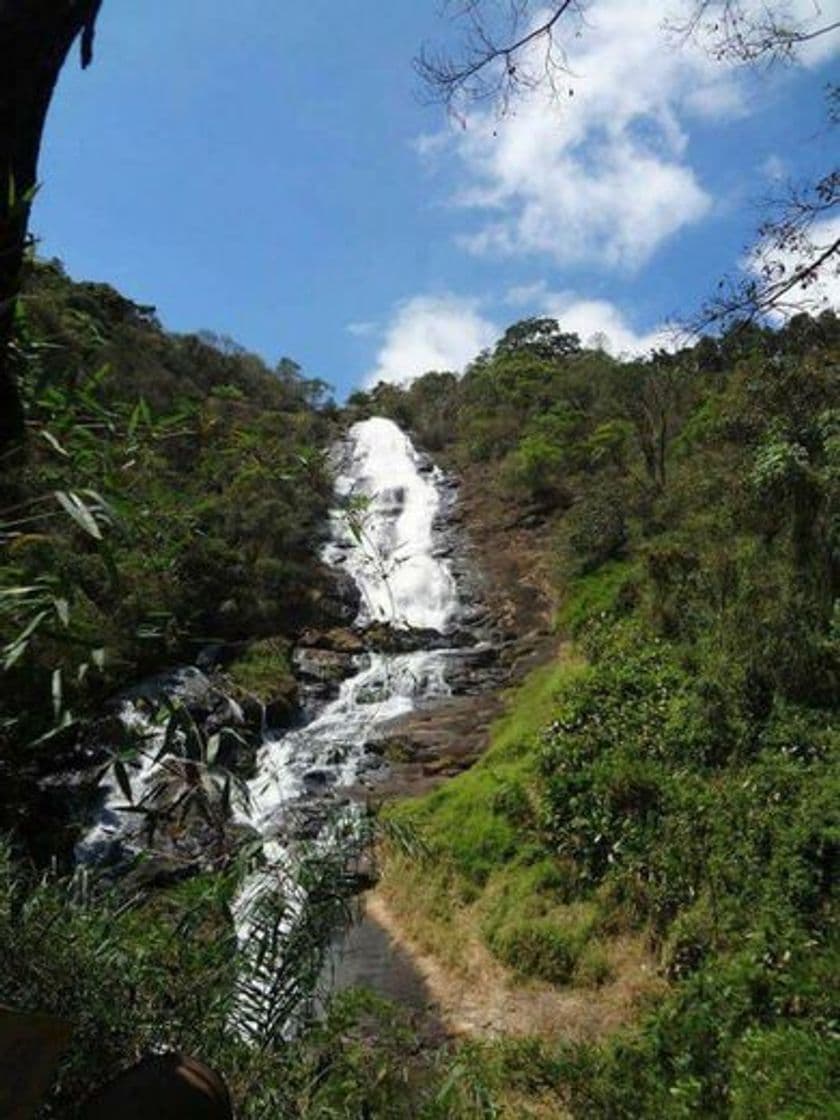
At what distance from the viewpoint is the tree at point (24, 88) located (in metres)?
2.05

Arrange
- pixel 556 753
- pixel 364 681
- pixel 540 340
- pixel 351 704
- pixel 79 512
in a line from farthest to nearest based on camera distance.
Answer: pixel 540 340, pixel 364 681, pixel 351 704, pixel 556 753, pixel 79 512

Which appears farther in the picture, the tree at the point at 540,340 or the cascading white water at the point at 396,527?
the tree at the point at 540,340

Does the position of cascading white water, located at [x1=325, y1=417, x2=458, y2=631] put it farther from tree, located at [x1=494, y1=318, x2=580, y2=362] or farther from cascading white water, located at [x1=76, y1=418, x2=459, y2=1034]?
tree, located at [x1=494, y1=318, x2=580, y2=362]

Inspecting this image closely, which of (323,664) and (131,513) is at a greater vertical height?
(131,513)

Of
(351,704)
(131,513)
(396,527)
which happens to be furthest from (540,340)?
(131,513)

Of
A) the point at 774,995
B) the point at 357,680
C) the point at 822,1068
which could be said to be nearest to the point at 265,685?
the point at 357,680

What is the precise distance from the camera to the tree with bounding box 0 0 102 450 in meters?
2.05

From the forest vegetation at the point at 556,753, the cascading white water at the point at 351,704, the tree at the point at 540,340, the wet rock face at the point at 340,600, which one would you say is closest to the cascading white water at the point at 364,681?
the cascading white water at the point at 351,704

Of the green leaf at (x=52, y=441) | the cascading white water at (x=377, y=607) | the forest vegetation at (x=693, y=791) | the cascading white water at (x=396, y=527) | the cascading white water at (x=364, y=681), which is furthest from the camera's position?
the cascading white water at (x=396, y=527)

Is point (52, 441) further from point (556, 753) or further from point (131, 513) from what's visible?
point (556, 753)

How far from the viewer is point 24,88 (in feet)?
6.81

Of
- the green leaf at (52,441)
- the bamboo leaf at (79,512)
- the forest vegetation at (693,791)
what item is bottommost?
the forest vegetation at (693,791)

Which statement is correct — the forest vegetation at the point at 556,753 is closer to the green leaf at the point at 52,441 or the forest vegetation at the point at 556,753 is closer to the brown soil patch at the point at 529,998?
the green leaf at the point at 52,441

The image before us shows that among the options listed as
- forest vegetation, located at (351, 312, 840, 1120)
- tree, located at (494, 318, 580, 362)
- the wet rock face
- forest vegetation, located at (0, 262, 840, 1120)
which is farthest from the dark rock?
tree, located at (494, 318, 580, 362)
